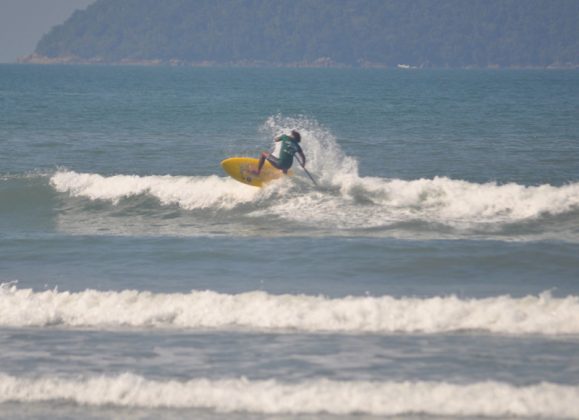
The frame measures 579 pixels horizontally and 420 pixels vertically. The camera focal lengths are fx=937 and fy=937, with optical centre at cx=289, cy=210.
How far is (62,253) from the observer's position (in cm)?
1623

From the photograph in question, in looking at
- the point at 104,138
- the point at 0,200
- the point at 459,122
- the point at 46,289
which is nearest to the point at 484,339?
the point at 46,289

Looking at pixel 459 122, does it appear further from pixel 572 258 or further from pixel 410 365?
pixel 410 365

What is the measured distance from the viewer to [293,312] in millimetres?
11883

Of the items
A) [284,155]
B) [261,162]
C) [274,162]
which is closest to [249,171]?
[261,162]

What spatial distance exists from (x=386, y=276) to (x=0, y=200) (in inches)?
467

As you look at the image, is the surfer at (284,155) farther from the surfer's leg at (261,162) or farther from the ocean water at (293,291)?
the ocean water at (293,291)

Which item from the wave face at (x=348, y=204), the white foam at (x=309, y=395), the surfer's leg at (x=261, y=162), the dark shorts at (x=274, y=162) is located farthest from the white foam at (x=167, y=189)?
the white foam at (x=309, y=395)

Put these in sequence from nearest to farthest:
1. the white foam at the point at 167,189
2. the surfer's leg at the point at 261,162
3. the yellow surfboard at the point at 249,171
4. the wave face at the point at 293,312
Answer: the wave face at the point at 293,312, the surfer's leg at the point at 261,162, the yellow surfboard at the point at 249,171, the white foam at the point at 167,189

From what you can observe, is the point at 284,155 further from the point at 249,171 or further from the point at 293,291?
the point at 293,291

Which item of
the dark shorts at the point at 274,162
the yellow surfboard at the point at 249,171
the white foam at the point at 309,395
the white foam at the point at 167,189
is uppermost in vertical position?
the dark shorts at the point at 274,162

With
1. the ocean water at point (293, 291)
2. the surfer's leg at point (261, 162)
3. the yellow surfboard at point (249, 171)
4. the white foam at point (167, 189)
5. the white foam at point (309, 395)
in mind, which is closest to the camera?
the white foam at point (309, 395)

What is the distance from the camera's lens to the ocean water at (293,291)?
30.9 feet

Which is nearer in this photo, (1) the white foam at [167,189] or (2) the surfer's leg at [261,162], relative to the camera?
(2) the surfer's leg at [261,162]

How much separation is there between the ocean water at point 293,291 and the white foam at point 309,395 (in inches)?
0.8
